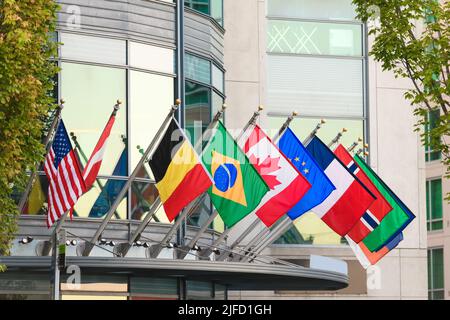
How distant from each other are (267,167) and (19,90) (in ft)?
26.2

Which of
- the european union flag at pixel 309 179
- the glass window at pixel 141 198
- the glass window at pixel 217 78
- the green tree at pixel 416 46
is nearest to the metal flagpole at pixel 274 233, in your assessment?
the european union flag at pixel 309 179

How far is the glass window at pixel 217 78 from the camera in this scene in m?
33.8

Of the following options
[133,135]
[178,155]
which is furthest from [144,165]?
[178,155]

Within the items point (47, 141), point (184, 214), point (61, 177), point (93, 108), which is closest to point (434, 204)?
point (93, 108)

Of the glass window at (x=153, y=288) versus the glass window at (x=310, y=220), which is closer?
the glass window at (x=153, y=288)

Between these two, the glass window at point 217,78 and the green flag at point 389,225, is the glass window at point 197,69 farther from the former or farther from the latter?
the green flag at point 389,225

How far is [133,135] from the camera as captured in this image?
100 ft

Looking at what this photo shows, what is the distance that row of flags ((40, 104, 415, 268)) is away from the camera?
90.0 ft

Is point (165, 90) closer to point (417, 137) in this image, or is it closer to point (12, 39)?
point (12, 39)

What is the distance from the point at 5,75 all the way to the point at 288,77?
705 inches

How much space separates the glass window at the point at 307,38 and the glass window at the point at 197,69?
23.5 ft

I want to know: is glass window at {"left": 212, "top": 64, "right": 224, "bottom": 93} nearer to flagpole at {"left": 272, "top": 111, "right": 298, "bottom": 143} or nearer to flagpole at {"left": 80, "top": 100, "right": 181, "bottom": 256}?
flagpole at {"left": 272, "top": 111, "right": 298, "bottom": 143}

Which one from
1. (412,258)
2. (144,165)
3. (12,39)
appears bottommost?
(412,258)

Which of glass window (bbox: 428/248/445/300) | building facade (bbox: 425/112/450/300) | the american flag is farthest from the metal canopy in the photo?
glass window (bbox: 428/248/445/300)
